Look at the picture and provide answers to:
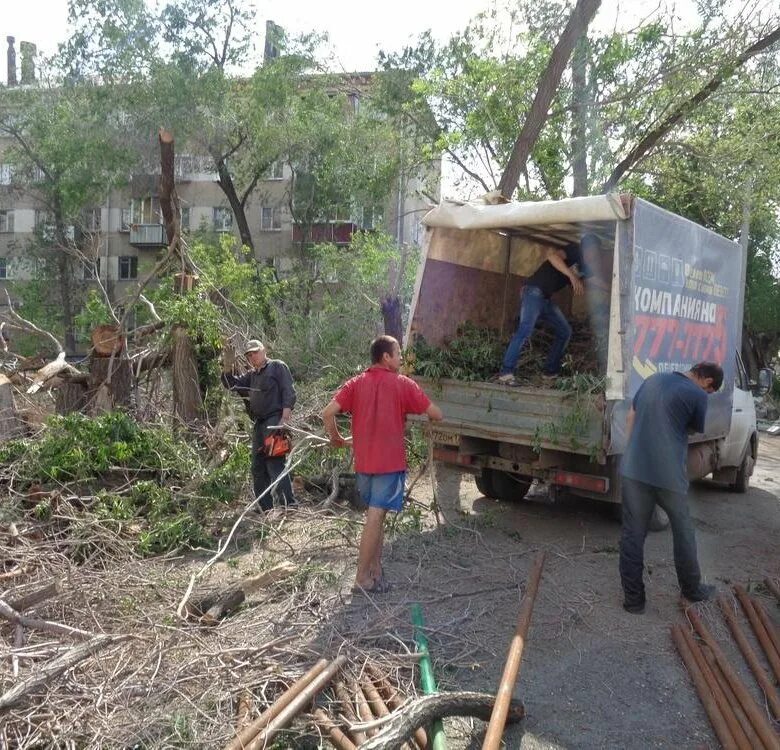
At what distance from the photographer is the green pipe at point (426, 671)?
337 centimetres

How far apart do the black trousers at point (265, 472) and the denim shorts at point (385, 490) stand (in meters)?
2.00

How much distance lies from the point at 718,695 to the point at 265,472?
171 inches

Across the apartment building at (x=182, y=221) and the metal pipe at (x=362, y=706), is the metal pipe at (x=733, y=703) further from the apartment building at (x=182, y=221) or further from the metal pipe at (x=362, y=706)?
the apartment building at (x=182, y=221)

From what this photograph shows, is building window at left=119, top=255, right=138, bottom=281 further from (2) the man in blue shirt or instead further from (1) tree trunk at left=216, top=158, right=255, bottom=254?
(2) the man in blue shirt

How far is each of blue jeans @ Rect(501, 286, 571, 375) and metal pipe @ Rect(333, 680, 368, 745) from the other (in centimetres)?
402

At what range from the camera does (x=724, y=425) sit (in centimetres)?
842

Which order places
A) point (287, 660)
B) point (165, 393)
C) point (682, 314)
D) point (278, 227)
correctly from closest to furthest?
point (287, 660) < point (682, 314) < point (165, 393) < point (278, 227)

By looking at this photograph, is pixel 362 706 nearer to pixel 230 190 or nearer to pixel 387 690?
pixel 387 690

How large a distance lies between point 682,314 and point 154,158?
61.2 feet

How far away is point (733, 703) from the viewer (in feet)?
12.6

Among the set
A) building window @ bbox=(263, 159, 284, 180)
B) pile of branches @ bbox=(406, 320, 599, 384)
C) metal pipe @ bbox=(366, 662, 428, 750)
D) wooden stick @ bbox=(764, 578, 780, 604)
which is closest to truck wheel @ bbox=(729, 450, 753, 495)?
pile of branches @ bbox=(406, 320, 599, 384)

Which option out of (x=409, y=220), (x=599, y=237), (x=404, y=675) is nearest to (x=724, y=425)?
(x=599, y=237)

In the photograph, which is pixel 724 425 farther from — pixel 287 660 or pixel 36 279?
pixel 36 279

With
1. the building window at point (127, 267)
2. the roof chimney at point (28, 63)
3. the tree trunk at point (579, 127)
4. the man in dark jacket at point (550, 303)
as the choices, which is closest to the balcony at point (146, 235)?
the building window at point (127, 267)
